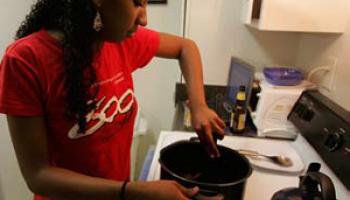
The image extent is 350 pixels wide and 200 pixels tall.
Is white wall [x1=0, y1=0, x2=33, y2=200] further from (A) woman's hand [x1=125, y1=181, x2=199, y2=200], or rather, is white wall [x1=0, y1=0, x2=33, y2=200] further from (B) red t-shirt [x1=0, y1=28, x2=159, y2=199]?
(A) woman's hand [x1=125, y1=181, x2=199, y2=200]

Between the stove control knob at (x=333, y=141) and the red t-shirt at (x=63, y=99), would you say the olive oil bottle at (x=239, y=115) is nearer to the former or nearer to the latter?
the stove control knob at (x=333, y=141)

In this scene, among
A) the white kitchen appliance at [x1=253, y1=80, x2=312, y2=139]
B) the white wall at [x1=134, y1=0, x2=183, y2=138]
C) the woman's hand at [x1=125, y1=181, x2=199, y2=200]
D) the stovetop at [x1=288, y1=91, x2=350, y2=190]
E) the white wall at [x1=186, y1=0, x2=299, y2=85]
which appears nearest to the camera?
the woman's hand at [x1=125, y1=181, x2=199, y2=200]

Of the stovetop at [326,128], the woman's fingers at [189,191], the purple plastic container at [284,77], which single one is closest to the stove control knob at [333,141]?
the stovetop at [326,128]

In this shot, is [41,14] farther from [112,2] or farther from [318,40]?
[318,40]

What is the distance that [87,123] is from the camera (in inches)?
28.8

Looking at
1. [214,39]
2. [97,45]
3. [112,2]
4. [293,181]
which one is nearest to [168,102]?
[214,39]

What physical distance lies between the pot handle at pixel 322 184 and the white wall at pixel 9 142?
5.53 ft

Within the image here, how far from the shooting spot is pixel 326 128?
41.2 inches

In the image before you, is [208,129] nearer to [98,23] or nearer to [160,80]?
[98,23]

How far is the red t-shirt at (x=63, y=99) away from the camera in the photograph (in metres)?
0.63

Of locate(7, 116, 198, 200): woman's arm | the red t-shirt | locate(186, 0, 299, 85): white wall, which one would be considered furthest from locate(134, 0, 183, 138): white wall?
locate(7, 116, 198, 200): woman's arm

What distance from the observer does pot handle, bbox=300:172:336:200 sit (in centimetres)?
66

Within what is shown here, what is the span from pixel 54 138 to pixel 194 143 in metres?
0.35

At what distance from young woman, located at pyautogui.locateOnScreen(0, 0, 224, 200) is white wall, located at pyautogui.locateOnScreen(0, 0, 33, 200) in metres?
1.21
